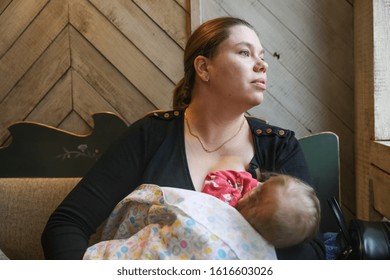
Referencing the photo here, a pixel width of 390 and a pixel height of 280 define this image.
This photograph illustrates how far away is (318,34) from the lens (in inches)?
77.9

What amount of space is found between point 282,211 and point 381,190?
2.32 feet

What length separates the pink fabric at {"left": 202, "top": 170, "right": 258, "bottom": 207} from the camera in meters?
1.25

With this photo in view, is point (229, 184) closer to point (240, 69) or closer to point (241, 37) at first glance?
point (240, 69)

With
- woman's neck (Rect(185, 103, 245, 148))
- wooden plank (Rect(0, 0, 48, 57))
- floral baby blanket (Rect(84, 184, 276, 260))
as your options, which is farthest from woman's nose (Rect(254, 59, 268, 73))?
wooden plank (Rect(0, 0, 48, 57))

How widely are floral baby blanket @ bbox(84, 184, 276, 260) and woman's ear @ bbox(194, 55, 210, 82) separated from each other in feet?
1.30

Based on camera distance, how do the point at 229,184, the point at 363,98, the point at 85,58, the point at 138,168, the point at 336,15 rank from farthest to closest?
the point at 85,58 < the point at 336,15 < the point at 363,98 < the point at 138,168 < the point at 229,184

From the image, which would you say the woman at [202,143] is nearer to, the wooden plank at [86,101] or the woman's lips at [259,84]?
the woman's lips at [259,84]

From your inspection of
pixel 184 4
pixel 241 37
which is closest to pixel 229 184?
pixel 241 37

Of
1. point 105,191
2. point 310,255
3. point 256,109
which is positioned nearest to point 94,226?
point 105,191

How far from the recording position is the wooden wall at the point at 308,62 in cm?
197

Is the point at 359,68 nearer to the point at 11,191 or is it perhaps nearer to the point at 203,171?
the point at 203,171

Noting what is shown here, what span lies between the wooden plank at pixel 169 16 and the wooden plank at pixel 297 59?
123 millimetres

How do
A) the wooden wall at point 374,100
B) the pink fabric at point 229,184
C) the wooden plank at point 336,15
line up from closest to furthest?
1. the pink fabric at point 229,184
2. the wooden wall at point 374,100
3. the wooden plank at point 336,15

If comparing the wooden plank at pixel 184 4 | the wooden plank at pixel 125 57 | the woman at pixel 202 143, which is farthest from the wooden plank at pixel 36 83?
the woman at pixel 202 143
